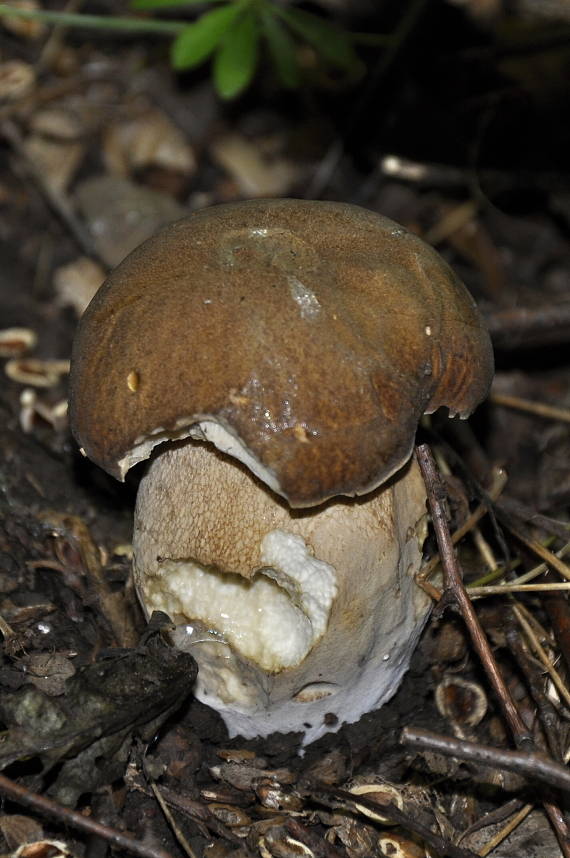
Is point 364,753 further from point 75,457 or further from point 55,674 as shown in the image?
point 75,457

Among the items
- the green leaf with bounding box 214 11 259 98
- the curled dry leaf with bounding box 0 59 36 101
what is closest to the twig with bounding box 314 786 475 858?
the green leaf with bounding box 214 11 259 98

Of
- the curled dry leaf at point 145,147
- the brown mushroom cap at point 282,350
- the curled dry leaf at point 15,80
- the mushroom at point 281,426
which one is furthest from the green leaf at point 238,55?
the curled dry leaf at point 15,80

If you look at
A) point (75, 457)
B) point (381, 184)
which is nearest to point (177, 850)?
point (75, 457)

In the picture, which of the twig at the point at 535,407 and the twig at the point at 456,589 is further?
the twig at the point at 535,407

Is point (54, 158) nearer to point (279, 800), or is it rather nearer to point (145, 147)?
point (145, 147)

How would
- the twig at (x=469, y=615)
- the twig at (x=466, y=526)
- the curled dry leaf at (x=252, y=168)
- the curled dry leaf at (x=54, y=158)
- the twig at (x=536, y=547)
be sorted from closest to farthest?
the twig at (x=469, y=615), the twig at (x=466, y=526), the twig at (x=536, y=547), the curled dry leaf at (x=54, y=158), the curled dry leaf at (x=252, y=168)

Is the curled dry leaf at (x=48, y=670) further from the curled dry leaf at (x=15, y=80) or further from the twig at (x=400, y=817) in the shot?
the curled dry leaf at (x=15, y=80)
